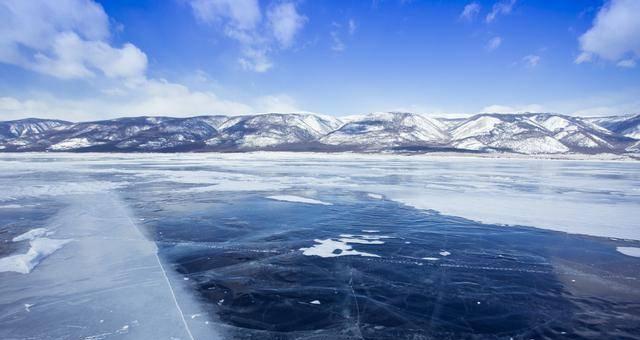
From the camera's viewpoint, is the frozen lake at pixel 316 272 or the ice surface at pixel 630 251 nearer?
the frozen lake at pixel 316 272

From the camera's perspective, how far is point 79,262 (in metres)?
6.98

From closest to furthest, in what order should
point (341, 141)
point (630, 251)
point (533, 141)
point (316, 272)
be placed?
point (316, 272)
point (630, 251)
point (533, 141)
point (341, 141)

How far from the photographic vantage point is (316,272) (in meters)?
6.64

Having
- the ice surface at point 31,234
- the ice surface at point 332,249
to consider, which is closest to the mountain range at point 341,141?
the ice surface at point 332,249

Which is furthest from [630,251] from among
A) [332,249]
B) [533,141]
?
[533,141]

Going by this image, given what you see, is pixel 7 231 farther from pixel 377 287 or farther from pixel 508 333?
pixel 508 333

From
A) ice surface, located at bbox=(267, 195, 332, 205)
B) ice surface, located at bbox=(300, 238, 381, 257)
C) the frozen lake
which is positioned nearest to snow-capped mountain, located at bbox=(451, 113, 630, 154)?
ice surface, located at bbox=(267, 195, 332, 205)

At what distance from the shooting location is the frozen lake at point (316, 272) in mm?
4676

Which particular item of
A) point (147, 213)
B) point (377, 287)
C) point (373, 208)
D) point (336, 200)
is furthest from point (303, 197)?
point (377, 287)

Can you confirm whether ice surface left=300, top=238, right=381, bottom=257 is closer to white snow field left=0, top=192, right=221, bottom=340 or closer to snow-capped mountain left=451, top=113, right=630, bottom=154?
white snow field left=0, top=192, right=221, bottom=340

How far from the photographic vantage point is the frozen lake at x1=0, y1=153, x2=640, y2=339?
4676 mm

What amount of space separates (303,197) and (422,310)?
1103 centimetres

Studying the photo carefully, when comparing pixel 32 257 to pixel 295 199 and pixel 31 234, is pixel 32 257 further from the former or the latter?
pixel 295 199

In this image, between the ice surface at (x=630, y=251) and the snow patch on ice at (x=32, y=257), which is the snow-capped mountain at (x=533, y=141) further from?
the snow patch on ice at (x=32, y=257)
